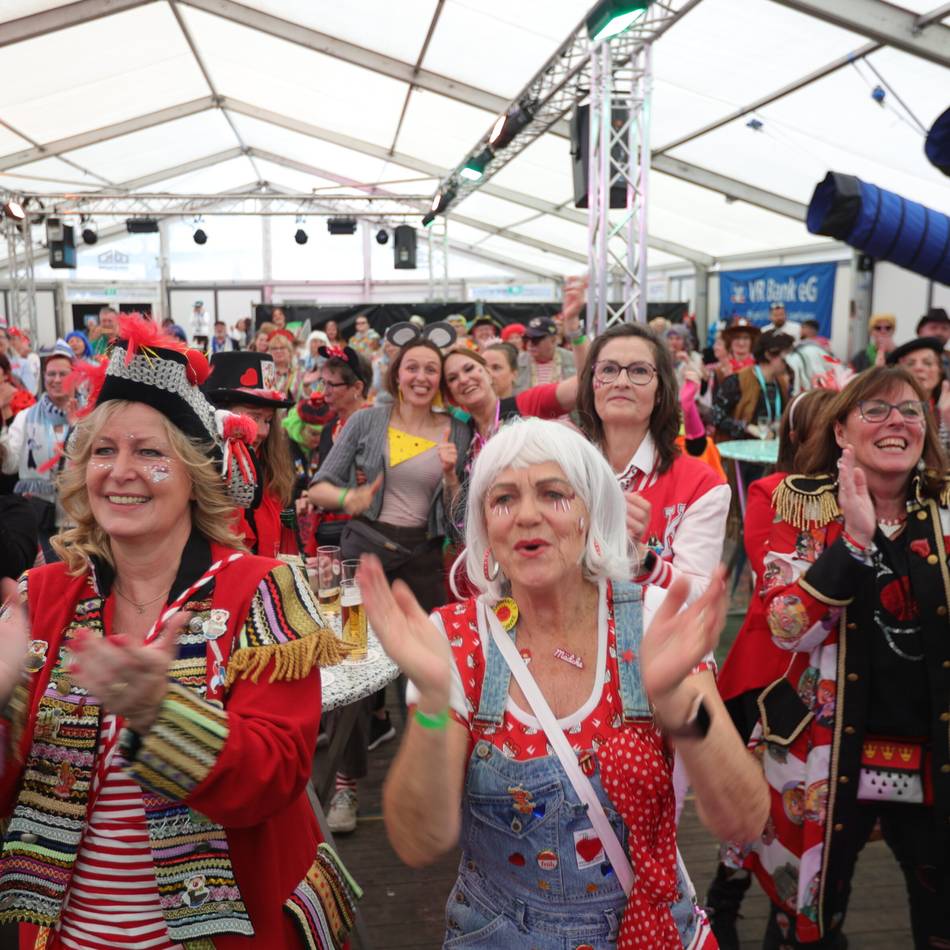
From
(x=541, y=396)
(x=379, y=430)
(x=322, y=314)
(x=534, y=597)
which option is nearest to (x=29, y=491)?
(x=379, y=430)

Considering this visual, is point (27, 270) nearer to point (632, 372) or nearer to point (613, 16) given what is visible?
point (613, 16)

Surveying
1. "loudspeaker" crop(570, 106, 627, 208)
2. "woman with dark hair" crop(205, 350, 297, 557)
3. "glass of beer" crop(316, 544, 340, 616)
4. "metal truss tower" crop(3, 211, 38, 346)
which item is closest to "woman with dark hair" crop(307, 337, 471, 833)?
"woman with dark hair" crop(205, 350, 297, 557)

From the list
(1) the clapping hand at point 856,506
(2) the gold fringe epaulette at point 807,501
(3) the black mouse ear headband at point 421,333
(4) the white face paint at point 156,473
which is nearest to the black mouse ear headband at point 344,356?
(3) the black mouse ear headband at point 421,333

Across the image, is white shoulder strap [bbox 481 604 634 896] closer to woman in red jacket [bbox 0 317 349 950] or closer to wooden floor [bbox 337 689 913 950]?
woman in red jacket [bbox 0 317 349 950]

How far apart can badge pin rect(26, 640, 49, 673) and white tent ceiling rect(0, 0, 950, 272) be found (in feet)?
23.5

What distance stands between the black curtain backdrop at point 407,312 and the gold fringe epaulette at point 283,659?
1610 centimetres

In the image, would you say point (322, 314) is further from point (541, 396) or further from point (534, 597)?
point (534, 597)

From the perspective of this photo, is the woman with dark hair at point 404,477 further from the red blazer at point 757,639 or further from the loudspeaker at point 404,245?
the loudspeaker at point 404,245

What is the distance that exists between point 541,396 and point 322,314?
15160mm

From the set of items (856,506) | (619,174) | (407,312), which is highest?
(619,174)

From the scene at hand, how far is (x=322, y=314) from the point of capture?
1783 cm

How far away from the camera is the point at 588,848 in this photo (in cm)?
137

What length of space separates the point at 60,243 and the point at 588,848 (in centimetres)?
1700

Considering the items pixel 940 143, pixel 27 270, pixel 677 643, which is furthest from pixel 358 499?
pixel 27 270
